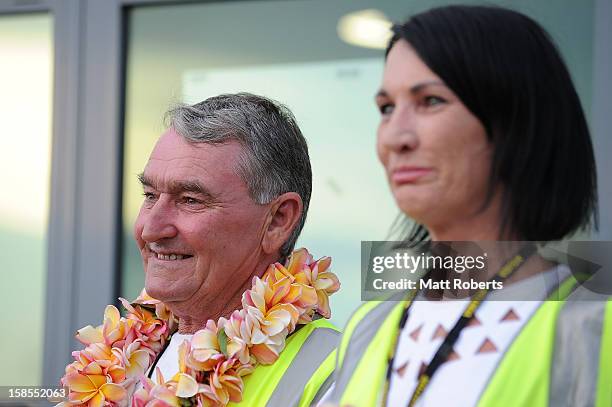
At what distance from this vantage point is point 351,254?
3693mm

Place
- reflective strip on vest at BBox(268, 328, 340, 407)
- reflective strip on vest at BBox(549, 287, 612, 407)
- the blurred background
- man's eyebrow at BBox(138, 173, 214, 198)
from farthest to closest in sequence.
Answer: the blurred background, man's eyebrow at BBox(138, 173, 214, 198), reflective strip on vest at BBox(268, 328, 340, 407), reflective strip on vest at BBox(549, 287, 612, 407)

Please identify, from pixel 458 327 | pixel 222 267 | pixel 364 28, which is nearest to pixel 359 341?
pixel 458 327

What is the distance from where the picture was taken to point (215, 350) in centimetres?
222

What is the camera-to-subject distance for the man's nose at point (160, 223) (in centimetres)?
237

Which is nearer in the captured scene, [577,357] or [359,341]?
[577,357]

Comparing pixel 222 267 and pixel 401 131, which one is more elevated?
pixel 401 131

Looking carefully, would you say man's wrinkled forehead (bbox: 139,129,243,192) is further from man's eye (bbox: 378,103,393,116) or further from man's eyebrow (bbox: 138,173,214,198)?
man's eye (bbox: 378,103,393,116)

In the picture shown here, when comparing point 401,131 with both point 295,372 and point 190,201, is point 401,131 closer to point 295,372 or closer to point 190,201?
point 295,372

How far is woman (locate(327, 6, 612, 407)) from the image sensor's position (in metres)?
1.29

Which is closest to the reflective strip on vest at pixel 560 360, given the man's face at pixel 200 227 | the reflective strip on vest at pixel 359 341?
the reflective strip on vest at pixel 359 341

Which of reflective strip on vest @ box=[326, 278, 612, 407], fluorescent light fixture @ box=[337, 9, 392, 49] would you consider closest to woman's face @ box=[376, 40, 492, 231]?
reflective strip on vest @ box=[326, 278, 612, 407]

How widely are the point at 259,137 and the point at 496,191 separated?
3.81 ft

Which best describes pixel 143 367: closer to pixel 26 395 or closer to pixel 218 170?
pixel 218 170

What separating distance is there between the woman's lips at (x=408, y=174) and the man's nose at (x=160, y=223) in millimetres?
1101
